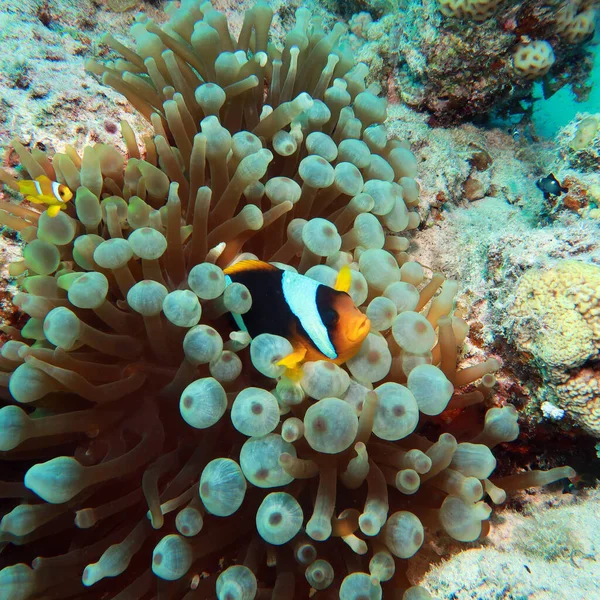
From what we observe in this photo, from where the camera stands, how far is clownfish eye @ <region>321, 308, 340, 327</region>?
3.86ft

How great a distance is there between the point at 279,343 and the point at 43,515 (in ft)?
2.66

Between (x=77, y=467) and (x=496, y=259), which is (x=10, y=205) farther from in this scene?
(x=496, y=259)

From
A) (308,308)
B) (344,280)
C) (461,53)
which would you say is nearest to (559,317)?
(344,280)

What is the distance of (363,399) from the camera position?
126 centimetres

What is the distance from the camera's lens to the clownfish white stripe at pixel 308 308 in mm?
1209

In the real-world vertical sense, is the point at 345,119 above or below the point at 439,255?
above

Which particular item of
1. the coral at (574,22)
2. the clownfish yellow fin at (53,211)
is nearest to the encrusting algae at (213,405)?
the clownfish yellow fin at (53,211)

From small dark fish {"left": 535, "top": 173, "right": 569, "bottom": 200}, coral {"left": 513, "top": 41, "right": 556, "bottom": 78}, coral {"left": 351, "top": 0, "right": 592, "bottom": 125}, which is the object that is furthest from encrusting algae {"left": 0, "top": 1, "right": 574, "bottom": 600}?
coral {"left": 513, "top": 41, "right": 556, "bottom": 78}

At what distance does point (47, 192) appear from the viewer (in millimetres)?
1586

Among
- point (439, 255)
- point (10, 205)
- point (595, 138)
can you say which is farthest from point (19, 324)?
point (595, 138)

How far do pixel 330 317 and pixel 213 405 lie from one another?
381 mm

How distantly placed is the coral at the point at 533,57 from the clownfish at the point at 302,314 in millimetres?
2375

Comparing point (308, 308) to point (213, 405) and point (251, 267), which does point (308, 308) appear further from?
point (213, 405)

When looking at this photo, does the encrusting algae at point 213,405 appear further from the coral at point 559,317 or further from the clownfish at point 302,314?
the coral at point 559,317
